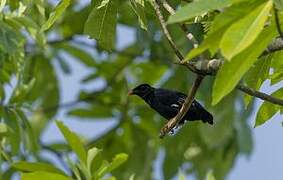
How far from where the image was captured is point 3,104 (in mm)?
6203

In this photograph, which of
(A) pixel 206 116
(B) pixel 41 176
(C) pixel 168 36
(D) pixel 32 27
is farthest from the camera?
(D) pixel 32 27

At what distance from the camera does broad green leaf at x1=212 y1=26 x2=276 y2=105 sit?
8.86 ft

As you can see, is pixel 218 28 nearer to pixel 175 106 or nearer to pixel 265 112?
pixel 265 112

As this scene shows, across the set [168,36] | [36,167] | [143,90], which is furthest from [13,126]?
[168,36]

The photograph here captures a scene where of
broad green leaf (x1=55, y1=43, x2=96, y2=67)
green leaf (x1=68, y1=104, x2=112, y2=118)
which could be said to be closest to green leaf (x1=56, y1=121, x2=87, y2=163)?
green leaf (x1=68, y1=104, x2=112, y2=118)

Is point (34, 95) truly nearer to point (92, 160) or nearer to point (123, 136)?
point (123, 136)

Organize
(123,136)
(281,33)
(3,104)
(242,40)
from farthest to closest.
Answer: (123,136) → (3,104) → (281,33) → (242,40)

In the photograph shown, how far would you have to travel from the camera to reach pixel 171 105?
16.4ft

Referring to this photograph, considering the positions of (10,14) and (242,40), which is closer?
(242,40)

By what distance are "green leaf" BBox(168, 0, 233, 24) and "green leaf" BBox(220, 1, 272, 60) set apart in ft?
0.48

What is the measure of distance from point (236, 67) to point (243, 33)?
0.17m

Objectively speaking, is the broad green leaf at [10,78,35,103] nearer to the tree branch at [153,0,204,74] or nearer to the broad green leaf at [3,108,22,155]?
the broad green leaf at [3,108,22,155]

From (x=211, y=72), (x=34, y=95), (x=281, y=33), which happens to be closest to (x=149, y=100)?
(x=211, y=72)

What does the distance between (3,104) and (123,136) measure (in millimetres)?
3206
